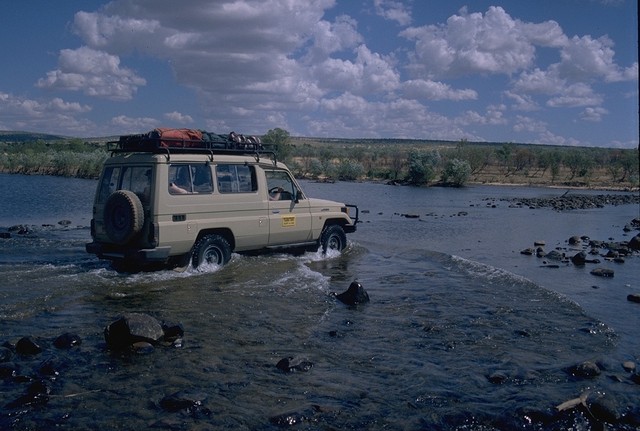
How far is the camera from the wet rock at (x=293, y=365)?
7312 millimetres

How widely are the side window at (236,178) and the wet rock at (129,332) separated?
539cm

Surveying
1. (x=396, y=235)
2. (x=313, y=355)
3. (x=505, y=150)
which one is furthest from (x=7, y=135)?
(x=313, y=355)

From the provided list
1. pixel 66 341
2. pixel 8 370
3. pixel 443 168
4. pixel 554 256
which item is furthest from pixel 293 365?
pixel 443 168

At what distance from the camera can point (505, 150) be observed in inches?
3989

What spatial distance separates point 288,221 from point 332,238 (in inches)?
75.7

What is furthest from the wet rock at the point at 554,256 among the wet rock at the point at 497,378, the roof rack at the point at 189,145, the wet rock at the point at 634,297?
the wet rock at the point at 497,378

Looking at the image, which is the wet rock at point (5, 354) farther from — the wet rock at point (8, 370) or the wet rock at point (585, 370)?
the wet rock at point (585, 370)

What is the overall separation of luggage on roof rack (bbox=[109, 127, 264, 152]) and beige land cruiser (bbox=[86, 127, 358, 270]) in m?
0.02

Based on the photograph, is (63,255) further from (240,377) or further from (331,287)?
(240,377)

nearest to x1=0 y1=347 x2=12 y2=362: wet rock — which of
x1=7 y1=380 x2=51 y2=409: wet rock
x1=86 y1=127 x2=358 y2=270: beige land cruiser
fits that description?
x1=7 y1=380 x2=51 y2=409: wet rock

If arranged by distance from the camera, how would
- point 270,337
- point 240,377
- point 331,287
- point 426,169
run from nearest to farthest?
point 240,377, point 270,337, point 331,287, point 426,169

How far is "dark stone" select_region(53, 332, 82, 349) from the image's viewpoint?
25.6 feet

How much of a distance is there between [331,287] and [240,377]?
5.37 m

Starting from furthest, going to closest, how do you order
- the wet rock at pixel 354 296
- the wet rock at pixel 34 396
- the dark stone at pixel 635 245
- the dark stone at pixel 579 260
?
the dark stone at pixel 635 245 → the dark stone at pixel 579 260 → the wet rock at pixel 354 296 → the wet rock at pixel 34 396
